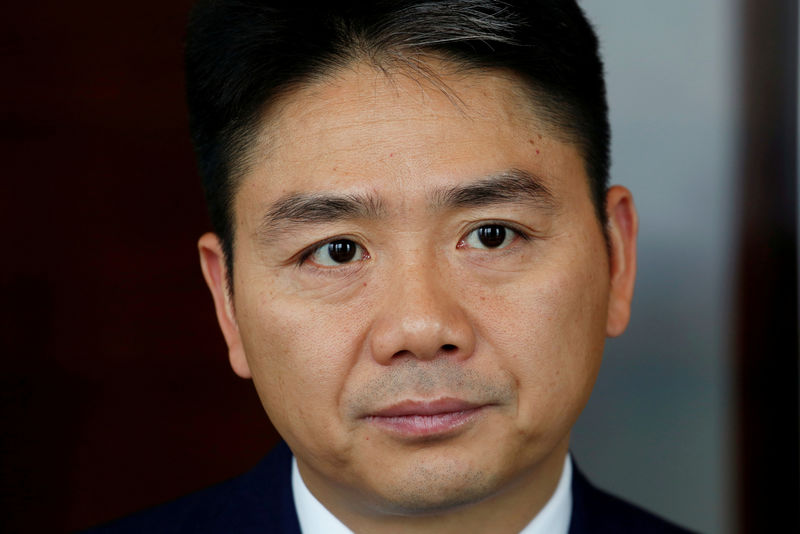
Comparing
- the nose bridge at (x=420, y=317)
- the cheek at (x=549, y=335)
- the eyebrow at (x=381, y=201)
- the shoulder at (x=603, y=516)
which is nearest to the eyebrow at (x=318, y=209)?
the eyebrow at (x=381, y=201)

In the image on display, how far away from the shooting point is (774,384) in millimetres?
2787

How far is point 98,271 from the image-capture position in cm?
263

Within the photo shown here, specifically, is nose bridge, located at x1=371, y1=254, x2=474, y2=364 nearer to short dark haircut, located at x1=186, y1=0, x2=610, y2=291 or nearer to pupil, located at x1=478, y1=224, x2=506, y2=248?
pupil, located at x1=478, y1=224, x2=506, y2=248

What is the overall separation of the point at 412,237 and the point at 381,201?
75 millimetres

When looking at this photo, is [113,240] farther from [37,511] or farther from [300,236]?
[300,236]

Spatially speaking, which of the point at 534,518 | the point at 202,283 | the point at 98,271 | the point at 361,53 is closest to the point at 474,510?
the point at 534,518

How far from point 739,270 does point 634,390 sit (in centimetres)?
45

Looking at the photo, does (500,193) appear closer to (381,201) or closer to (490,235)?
(490,235)

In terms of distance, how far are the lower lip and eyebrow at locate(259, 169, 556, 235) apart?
12.6 inches

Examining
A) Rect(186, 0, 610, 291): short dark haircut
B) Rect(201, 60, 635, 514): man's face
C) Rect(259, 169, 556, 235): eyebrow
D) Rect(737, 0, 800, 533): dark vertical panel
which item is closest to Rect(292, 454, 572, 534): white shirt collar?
Rect(201, 60, 635, 514): man's face

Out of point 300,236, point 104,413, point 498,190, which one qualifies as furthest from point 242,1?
point 104,413

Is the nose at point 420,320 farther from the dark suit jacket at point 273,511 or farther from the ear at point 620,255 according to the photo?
the dark suit jacket at point 273,511

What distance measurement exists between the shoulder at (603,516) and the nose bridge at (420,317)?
1.68 ft

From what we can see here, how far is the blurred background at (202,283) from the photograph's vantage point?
2568mm
